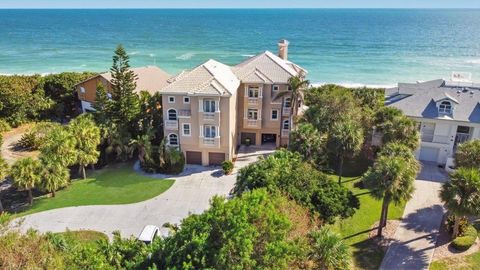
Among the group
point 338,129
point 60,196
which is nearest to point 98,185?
point 60,196

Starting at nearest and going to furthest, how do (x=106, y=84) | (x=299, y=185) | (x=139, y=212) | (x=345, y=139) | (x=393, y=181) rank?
(x=393, y=181), (x=299, y=185), (x=139, y=212), (x=345, y=139), (x=106, y=84)

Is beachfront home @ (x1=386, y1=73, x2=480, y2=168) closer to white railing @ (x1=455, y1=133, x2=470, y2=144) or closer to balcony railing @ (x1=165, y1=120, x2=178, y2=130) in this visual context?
white railing @ (x1=455, y1=133, x2=470, y2=144)

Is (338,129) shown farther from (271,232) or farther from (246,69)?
(271,232)

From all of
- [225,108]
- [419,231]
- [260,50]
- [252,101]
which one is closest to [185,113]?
[225,108]

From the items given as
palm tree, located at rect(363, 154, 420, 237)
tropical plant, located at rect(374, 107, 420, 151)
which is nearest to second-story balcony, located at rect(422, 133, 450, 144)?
tropical plant, located at rect(374, 107, 420, 151)

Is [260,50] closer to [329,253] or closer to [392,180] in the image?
[392,180]

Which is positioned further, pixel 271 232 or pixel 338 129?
pixel 338 129

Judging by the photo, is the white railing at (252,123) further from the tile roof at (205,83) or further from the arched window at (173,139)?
the arched window at (173,139)
